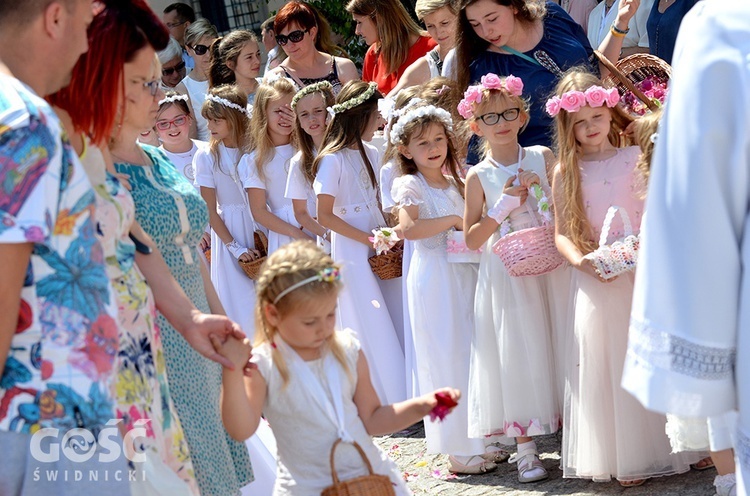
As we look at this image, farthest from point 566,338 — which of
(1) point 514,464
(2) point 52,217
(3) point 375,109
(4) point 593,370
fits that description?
(2) point 52,217

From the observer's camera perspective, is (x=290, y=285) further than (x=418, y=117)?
No

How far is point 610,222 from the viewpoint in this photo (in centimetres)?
456

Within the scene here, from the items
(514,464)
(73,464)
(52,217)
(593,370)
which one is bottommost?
(514,464)

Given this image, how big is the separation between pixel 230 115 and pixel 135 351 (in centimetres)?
497

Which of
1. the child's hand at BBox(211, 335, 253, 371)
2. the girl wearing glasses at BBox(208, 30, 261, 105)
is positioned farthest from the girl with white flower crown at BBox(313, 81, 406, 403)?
the child's hand at BBox(211, 335, 253, 371)

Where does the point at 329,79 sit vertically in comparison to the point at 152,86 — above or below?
below

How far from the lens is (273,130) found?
693 centimetres

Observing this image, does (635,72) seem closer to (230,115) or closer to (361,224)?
(361,224)

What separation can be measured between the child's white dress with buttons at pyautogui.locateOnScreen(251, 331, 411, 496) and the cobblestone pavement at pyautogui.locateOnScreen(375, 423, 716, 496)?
1637mm

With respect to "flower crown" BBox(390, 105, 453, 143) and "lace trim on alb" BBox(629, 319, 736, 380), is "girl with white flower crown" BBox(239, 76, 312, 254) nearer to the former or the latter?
"flower crown" BBox(390, 105, 453, 143)

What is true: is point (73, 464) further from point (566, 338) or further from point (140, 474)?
point (566, 338)

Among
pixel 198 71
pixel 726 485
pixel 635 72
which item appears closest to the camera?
pixel 726 485

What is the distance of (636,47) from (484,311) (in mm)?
3869

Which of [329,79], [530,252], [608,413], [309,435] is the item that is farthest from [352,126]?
[309,435]
